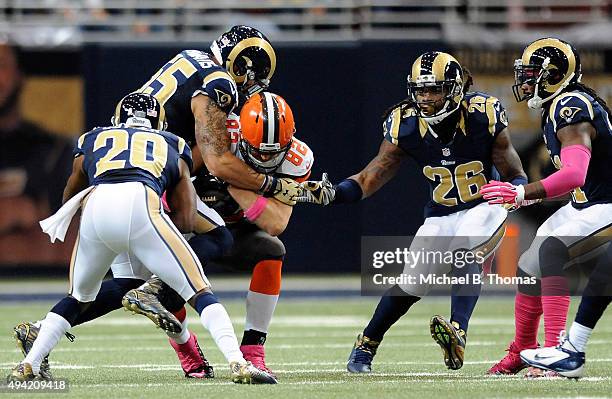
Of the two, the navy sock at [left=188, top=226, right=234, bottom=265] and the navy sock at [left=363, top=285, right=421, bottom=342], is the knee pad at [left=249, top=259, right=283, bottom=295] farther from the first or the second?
the navy sock at [left=363, top=285, right=421, bottom=342]

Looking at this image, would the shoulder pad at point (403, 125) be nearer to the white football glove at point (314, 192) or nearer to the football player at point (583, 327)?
the white football glove at point (314, 192)

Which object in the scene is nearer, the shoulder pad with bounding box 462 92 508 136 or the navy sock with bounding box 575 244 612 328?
the navy sock with bounding box 575 244 612 328

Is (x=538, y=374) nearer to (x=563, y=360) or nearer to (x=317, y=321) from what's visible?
(x=563, y=360)

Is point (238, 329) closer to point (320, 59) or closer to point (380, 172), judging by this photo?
point (380, 172)

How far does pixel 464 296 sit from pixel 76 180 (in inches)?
79.4

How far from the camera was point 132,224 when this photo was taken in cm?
570

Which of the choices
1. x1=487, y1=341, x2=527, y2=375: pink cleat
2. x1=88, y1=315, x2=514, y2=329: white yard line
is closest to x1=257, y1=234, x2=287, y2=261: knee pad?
x1=487, y1=341, x2=527, y2=375: pink cleat

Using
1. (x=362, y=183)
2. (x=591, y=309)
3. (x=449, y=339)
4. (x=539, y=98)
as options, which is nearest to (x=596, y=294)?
(x=591, y=309)

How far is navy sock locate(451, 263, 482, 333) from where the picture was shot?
6.54 metres

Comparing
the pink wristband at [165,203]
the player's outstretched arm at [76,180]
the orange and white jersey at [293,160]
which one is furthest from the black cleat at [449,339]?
the player's outstretched arm at [76,180]

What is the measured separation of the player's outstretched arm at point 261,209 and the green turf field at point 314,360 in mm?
747

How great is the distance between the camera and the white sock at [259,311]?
6543 millimetres

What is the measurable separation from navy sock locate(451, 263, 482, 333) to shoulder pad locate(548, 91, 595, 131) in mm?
903

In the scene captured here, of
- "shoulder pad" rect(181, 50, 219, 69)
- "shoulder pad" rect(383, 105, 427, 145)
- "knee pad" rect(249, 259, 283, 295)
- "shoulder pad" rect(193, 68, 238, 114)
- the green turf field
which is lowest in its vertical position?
the green turf field
